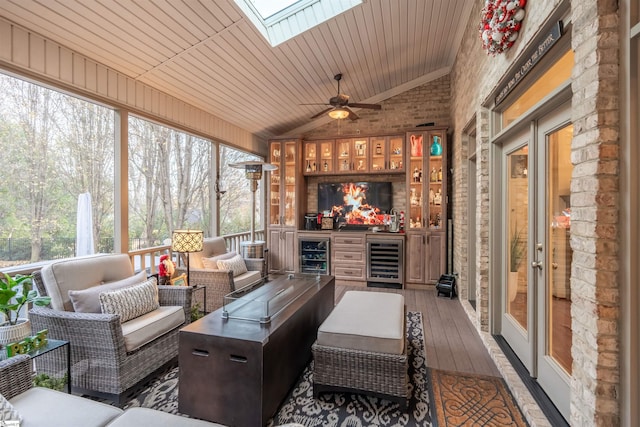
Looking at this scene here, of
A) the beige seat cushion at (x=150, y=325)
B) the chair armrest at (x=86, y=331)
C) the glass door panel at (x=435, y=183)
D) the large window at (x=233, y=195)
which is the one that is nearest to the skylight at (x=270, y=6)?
the large window at (x=233, y=195)

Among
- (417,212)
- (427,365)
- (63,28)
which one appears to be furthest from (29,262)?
(417,212)

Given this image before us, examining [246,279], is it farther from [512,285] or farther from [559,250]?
[559,250]

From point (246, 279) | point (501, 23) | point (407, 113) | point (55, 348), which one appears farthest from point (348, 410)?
point (407, 113)

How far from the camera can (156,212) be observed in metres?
4.71

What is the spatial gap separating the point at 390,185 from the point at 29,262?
5493 millimetres

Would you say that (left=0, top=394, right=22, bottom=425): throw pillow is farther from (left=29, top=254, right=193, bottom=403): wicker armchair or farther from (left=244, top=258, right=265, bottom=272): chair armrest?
(left=244, top=258, right=265, bottom=272): chair armrest

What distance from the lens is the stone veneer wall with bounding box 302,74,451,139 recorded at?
618 cm

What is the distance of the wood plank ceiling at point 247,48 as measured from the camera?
2869mm

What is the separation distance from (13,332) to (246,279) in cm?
256

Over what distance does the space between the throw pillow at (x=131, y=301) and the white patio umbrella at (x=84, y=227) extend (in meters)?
1.25

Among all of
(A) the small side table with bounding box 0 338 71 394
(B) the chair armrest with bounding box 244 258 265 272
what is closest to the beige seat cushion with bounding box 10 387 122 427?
(A) the small side table with bounding box 0 338 71 394

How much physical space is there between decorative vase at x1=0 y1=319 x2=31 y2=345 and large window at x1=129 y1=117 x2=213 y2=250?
212 centimetres

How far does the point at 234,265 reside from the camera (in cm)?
437

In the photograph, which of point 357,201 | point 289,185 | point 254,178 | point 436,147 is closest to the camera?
point 254,178
